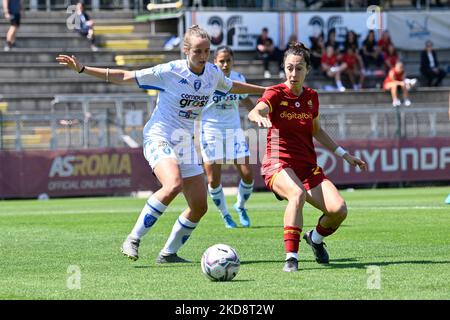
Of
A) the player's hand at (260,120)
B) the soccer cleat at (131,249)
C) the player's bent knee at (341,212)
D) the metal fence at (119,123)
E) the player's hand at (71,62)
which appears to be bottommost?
the metal fence at (119,123)

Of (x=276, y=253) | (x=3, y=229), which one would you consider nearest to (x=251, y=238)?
(x=276, y=253)

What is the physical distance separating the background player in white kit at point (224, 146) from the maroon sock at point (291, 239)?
5.54 meters

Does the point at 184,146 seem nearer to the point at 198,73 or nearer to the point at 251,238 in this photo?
the point at 198,73

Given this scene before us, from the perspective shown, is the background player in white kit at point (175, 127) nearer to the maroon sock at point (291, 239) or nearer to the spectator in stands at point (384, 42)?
the maroon sock at point (291, 239)

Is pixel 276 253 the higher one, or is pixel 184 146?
pixel 184 146

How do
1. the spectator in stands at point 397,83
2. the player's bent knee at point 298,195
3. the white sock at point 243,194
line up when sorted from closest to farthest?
1. the player's bent knee at point 298,195
2. the white sock at point 243,194
3. the spectator in stands at point 397,83

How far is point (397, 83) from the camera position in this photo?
33.6 meters

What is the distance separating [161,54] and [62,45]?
3058mm

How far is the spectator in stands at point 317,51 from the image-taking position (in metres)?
35.0

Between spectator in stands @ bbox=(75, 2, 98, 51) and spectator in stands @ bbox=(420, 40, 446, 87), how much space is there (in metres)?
10.4

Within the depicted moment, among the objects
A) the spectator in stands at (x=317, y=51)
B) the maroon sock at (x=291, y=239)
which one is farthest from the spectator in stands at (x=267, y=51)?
the maroon sock at (x=291, y=239)

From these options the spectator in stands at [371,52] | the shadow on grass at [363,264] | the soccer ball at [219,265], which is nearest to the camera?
the soccer ball at [219,265]

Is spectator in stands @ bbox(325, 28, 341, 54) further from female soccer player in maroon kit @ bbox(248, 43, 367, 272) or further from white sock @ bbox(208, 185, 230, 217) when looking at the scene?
female soccer player in maroon kit @ bbox(248, 43, 367, 272)
